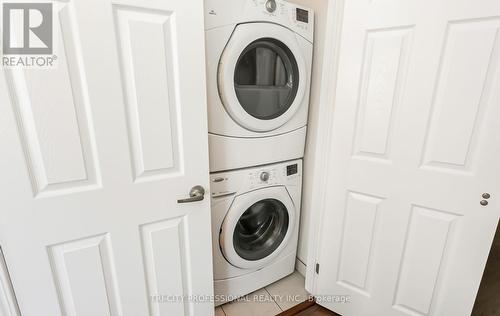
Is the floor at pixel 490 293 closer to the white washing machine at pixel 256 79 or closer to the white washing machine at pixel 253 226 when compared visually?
the white washing machine at pixel 253 226

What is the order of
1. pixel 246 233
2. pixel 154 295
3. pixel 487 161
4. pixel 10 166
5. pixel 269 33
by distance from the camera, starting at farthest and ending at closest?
pixel 246 233 < pixel 269 33 < pixel 154 295 < pixel 487 161 < pixel 10 166

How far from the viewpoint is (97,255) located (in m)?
0.93

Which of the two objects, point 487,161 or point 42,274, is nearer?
point 42,274

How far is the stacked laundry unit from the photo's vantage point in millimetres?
1148

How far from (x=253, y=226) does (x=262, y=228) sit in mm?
72

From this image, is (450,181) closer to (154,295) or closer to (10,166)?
(154,295)

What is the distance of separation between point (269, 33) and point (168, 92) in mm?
626

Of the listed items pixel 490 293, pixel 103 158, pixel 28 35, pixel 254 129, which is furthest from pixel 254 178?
pixel 490 293

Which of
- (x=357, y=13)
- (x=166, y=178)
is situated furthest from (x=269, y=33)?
(x=166, y=178)

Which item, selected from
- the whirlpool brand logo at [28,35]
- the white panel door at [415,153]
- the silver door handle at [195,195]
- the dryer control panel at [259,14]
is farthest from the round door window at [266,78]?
the whirlpool brand logo at [28,35]

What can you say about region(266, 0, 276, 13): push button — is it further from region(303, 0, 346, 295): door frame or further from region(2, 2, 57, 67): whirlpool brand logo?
region(2, 2, 57, 67): whirlpool brand logo

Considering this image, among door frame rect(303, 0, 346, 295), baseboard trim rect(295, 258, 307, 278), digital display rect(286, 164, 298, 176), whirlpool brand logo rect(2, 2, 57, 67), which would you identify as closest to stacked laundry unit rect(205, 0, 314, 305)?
digital display rect(286, 164, 298, 176)

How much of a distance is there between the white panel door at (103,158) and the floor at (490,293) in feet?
6.15

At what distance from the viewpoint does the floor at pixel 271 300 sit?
155cm
